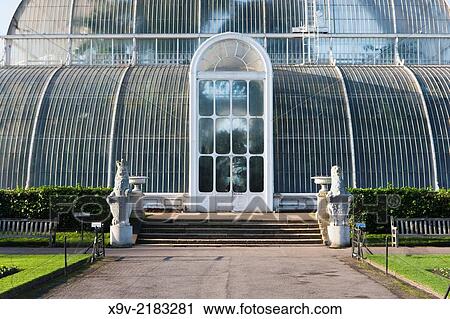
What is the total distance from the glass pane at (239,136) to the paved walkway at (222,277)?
10.4m

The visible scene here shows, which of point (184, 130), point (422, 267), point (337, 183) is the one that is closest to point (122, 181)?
point (337, 183)

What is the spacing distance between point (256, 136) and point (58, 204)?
1083 centimetres

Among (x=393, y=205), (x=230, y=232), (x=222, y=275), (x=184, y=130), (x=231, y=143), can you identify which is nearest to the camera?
(x=222, y=275)

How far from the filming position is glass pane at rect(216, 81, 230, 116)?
33.2m

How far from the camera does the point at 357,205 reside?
2727 centimetres

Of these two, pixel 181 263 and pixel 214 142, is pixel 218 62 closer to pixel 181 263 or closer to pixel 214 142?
pixel 214 142

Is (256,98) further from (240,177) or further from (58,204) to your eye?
(58,204)

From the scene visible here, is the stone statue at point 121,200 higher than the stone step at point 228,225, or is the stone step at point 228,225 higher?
the stone statue at point 121,200

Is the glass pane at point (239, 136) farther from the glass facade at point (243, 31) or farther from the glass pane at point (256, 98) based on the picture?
the glass facade at point (243, 31)

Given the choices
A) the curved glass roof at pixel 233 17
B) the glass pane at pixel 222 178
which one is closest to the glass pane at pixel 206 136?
the glass pane at pixel 222 178

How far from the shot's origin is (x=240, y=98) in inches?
1313

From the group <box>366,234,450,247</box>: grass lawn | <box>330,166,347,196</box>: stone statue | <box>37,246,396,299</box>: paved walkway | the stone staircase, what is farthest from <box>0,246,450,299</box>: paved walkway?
<box>330,166,347,196</box>: stone statue

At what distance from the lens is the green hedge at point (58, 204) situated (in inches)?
1079

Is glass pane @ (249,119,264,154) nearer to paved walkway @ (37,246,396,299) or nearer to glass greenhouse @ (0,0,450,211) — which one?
glass greenhouse @ (0,0,450,211)
